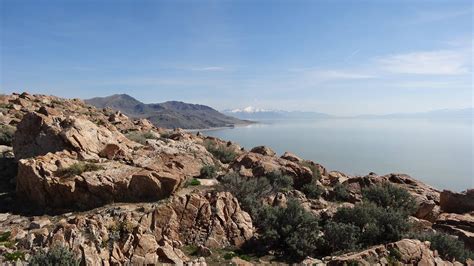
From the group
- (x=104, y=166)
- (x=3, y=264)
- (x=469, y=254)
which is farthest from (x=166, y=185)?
(x=469, y=254)

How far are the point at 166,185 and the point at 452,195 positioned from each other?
51.7 ft

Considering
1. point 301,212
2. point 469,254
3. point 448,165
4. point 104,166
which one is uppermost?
point 104,166

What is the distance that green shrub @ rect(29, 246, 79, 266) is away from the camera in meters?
10.4

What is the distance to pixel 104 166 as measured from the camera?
58.3 ft

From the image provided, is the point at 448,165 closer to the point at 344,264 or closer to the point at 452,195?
the point at 452,195

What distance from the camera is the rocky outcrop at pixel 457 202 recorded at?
20.7 m

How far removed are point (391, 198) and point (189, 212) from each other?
34.8 feet

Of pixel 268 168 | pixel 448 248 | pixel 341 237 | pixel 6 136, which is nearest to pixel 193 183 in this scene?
pixel 268 168

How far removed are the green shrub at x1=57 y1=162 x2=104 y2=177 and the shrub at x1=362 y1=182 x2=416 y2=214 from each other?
13.3 meters

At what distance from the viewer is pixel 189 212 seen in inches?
589

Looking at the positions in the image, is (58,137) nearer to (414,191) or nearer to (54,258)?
(54,258)

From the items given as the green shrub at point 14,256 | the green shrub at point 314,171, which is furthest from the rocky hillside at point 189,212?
the green shrub at point 314,171

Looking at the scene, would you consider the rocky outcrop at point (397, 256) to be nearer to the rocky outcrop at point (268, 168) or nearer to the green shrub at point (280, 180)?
the green shrub at point (280, 180)

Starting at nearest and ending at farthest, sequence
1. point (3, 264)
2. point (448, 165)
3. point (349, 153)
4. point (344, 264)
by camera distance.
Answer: point (3, 264)
point (344, 264)
point (448, 165)
point (349, 153)
